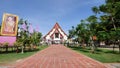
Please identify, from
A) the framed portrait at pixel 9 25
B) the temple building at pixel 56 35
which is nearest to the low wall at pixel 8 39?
the framed portrait at pixel 9 25

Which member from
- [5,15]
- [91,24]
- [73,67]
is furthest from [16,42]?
[73,67]

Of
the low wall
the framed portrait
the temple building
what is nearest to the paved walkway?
the low wall

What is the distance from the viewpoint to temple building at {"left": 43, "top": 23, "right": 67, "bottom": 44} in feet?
313

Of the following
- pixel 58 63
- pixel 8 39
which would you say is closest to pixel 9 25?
pixel 8 39

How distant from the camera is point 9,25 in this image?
29.9 metres

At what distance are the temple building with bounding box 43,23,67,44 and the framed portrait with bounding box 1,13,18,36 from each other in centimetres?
6461

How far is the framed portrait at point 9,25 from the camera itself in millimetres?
29359

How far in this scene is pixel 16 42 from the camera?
2720 centimetres

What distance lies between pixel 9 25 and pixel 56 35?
2679 inches

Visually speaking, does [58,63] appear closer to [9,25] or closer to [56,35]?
[9,25]

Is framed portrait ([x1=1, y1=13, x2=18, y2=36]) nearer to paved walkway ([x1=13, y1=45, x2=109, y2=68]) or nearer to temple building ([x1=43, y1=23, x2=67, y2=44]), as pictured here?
paved walkway ([x1=13, y1=45, x2=109, y2=68])

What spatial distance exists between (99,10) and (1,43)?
14.2m

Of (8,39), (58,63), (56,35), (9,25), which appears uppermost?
(56,35)

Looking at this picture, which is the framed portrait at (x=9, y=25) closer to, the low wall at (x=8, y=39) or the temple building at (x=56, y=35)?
the low wall at (x=8, y=39)
